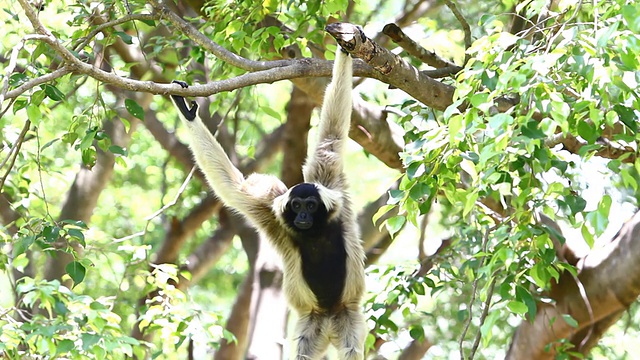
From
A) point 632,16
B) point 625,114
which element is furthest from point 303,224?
point 632,16

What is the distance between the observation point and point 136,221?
699 inches

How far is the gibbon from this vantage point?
725cm

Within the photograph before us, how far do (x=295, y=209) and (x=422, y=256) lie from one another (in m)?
4.87

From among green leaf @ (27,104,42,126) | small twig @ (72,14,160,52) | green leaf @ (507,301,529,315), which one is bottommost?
green leaf @ (507,301,529,315)

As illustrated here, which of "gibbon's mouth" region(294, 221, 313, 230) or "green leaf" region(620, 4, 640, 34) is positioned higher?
"green leaf" region(620, 4, 640, 34)

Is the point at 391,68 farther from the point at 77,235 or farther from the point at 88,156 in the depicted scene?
the point at 77,235

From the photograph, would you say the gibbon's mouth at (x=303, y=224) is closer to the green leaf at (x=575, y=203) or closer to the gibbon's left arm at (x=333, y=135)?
the gibbon's left arm at (x=333, y=135)

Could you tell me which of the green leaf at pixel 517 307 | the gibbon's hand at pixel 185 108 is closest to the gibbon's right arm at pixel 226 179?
the gibbon's hand at pixel 185 108

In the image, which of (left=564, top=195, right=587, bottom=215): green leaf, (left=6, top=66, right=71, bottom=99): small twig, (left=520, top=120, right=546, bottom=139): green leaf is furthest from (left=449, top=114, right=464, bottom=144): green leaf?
(left=6, top=66, right=71, bottom=99): small twig

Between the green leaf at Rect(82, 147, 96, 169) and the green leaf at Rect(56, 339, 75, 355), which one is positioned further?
the green leaf at Rect(82, 147, 96, 169)

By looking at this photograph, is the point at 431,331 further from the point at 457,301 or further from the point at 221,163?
the point at 221,163

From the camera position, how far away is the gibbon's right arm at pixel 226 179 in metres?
7.08

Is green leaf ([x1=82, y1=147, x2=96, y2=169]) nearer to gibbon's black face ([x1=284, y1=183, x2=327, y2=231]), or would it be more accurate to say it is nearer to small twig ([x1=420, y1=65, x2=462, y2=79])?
gibbon's black face ([x1=284, y1=183, x2=327, y2=231])

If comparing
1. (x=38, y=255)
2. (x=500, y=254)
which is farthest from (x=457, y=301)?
(x=38, y=255)
